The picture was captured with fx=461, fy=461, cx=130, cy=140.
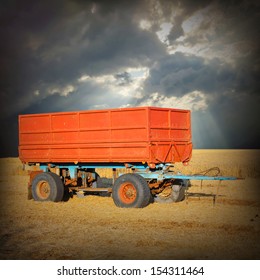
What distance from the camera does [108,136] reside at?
14.6 m

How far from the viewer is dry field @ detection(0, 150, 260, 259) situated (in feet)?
28.1

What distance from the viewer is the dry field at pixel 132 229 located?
8.55 m

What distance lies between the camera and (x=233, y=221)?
11289 millimetres

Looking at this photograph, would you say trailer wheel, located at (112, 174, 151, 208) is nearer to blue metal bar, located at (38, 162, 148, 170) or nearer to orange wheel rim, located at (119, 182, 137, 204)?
orange wheel rim, located at (119, 182, 137, 204)

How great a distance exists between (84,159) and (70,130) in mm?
1110

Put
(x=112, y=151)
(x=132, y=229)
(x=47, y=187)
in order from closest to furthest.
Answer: (x=132, y=229) → (x=112, y=151) → (x=47, y=187)

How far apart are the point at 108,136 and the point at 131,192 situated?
1.94m

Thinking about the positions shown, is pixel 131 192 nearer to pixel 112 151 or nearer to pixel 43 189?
pixel 112 151

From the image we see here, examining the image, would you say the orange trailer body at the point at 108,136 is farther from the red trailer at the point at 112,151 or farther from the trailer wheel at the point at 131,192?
the trailer wheel at the point at 131,192

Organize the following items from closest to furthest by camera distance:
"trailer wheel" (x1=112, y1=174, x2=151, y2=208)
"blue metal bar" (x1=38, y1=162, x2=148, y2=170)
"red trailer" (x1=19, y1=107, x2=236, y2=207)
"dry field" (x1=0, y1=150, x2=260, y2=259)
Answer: "dry field" (x1=0, y1=150, x2=260, y2=259), "trailer wheel" (x1=112, y1=174, x2=151, y2=208), "red trailer" (x1=19, y1=107, x2=236, y2=207), "blue metal bar" (x1=38, y1=162, x2=148, y2=170)

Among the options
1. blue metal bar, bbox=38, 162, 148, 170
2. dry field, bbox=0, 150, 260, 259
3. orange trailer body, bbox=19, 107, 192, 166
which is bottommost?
dry field, bbox=0, 150, 260, 259

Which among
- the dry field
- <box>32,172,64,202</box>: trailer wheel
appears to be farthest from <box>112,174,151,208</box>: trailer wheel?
<box>32,172,64,202</box>: trailer wheel

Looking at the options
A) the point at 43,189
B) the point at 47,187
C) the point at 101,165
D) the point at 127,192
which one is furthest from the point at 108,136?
the point at 43,189

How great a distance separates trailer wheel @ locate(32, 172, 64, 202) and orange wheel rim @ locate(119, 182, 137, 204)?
271 centimetres
